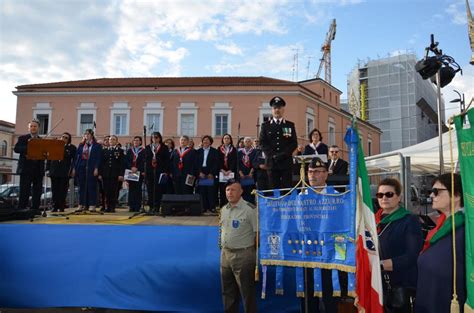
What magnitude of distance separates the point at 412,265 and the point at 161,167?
20.7 feet

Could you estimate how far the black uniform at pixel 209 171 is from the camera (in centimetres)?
848

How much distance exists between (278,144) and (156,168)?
12.4ft

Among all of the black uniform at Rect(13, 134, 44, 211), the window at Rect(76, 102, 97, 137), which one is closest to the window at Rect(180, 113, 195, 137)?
the window at Rect(76, 102, 97, 137)

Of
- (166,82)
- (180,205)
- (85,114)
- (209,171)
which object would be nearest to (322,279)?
(180,205)

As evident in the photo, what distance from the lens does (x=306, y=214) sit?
376cm

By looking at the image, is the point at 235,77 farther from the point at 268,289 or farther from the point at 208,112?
the point at 268,289

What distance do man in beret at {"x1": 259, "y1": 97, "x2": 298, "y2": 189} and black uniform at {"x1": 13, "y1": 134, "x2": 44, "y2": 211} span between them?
181 inches

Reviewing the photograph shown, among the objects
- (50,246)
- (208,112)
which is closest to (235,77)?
(208,112)

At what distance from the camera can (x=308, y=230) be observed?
Result: 372cm

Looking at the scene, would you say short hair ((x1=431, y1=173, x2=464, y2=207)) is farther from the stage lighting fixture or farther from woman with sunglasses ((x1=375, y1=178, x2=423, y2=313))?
the stage lighting fixture

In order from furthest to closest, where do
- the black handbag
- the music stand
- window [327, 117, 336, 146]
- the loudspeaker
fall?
window [327, 117, 336, 146], the loudspeaker, the music stand, the black handbag

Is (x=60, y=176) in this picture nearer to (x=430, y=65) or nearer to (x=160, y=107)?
(x=430, y=65)

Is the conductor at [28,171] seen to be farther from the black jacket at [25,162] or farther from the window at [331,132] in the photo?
the window at [331,132]

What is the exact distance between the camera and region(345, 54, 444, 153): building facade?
39.8 m
